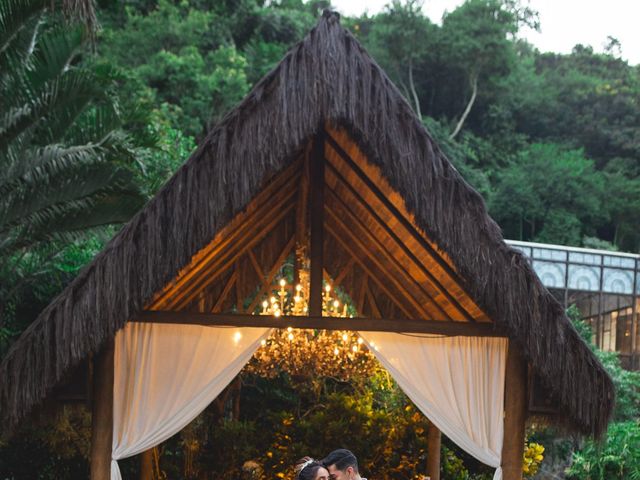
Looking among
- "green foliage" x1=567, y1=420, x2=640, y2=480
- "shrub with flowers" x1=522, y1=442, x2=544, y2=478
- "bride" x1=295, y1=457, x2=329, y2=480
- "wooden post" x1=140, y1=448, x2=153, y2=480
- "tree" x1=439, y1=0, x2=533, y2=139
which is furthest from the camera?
"tree" x1=439, y1=0, x2=533, y2=139

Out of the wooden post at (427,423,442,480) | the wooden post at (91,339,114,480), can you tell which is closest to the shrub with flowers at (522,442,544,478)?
the wooden post at (427,423,442,480)

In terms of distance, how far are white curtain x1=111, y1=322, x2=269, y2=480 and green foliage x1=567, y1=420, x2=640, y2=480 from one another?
263 inches

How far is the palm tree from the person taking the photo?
7480mm

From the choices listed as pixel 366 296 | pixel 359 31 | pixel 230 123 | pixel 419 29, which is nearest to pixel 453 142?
pixel 419 29

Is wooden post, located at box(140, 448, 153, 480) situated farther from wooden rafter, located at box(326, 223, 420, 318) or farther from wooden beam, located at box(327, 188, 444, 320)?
wooden beam, located at box(327, 188, 444, 320)

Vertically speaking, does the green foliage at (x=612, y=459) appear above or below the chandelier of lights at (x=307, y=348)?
below

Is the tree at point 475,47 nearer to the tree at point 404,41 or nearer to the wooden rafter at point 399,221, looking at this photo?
the tree at point 404,41

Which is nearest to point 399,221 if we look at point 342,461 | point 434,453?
point 342,461

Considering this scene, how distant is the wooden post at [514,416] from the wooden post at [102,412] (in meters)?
2.42

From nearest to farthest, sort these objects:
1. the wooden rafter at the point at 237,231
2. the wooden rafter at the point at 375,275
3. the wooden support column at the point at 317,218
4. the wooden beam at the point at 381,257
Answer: the wooden support column at the point at 317,218 → the wooden rafter at the point at 237,231 → the wooden beam at the point at 381,257 → the wooden rafter at the point at 375,275

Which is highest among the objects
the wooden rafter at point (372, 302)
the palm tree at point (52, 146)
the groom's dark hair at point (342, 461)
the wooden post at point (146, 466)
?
the palm tree at point (52, 146)

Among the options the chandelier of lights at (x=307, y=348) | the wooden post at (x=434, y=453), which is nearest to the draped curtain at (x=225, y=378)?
the chandelier of lights at (x=307, y=348)

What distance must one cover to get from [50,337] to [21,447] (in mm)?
4817

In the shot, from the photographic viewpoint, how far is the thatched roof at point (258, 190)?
524 centimetres
